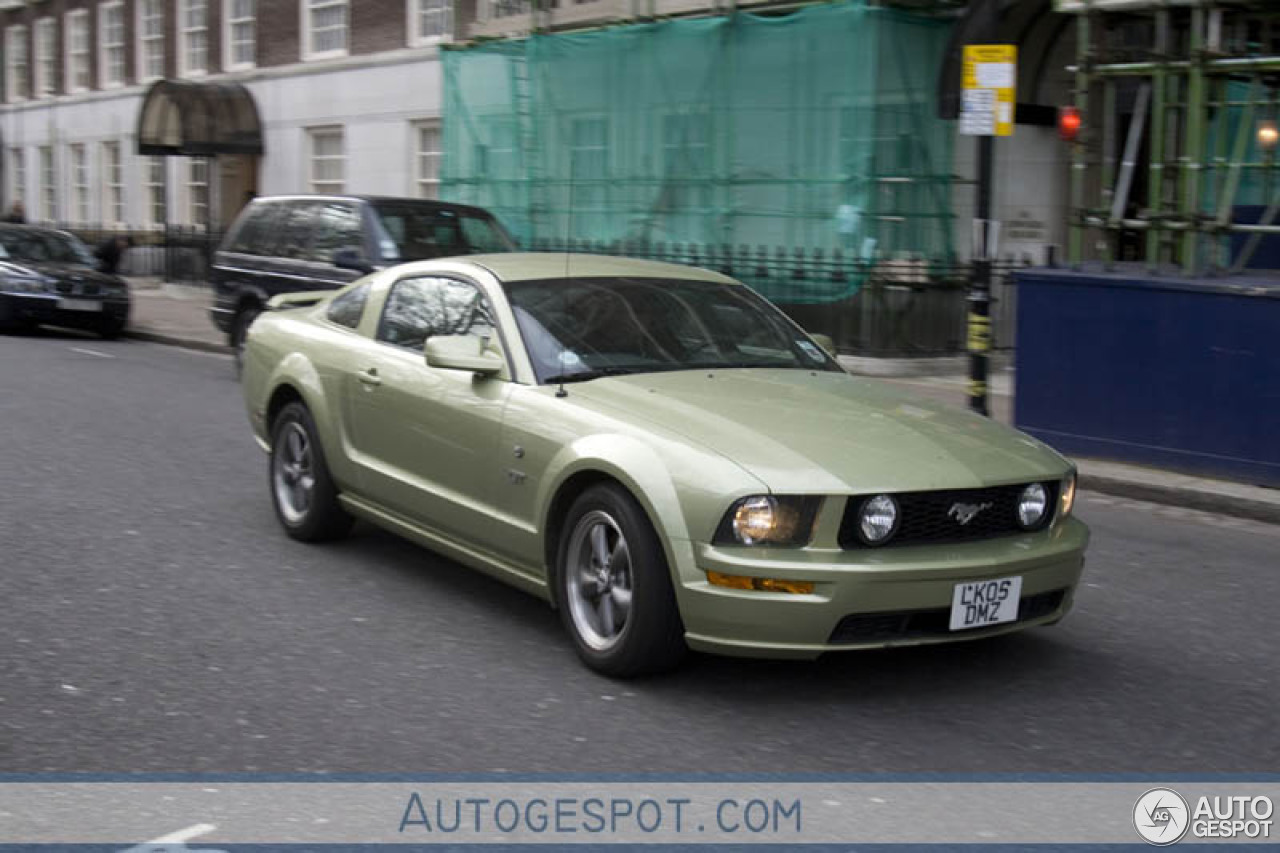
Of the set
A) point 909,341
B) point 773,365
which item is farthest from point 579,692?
point 909,341

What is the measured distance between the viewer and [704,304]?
6.57 m

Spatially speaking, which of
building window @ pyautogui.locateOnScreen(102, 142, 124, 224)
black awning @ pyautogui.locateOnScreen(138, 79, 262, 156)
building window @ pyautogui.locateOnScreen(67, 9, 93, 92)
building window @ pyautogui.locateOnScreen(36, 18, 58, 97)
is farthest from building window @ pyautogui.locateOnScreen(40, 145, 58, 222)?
black awning @ pyautogui.locateOnScreen(138, 79, 262, 156)

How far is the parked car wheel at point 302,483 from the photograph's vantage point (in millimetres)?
7199

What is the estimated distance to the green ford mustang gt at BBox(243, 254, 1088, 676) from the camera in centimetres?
485

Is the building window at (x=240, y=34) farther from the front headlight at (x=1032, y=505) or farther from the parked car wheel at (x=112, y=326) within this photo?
the front headlight at (x=1032, y=505)

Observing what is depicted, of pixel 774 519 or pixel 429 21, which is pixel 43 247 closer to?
pixel 429 21

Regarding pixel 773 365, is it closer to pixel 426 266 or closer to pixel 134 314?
pixel 426 266

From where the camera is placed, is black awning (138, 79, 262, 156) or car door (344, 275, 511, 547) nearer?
car door (344, 275, 511, 547)

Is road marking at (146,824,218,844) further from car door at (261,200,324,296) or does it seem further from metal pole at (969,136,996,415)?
car door at (261,200,324,296)

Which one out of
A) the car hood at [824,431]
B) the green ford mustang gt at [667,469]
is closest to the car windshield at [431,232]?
the green ford mustang gt at [667,469]

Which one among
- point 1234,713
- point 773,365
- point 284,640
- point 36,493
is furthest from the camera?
point 36,493

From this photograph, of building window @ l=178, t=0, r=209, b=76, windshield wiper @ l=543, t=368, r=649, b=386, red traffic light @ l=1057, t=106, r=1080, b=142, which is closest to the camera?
windshield wiper @ l=543, t=368, r=649, b=386

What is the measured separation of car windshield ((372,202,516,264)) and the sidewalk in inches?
162

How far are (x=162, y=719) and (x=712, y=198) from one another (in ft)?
47.8
